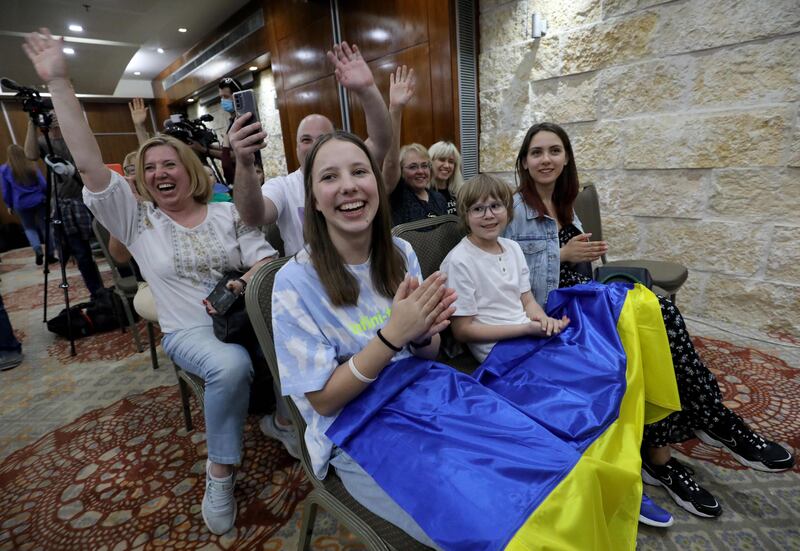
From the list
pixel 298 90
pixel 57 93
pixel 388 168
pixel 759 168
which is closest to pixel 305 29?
pixel 298 90

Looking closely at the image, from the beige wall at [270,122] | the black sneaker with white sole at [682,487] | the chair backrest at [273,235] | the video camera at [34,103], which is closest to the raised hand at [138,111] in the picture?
the video camera at [34,103]

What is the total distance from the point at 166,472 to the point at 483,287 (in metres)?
1.56

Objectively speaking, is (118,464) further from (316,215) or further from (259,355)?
A: (316,215)

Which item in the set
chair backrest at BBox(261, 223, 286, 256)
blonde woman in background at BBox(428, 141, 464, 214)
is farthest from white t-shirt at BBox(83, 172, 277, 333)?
blonde woman in background at BBox(428, 141, 464, 214)

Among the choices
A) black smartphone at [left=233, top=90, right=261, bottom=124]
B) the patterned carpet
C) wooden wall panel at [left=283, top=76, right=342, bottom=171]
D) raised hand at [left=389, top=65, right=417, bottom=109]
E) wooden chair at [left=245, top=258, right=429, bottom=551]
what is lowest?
the patterned carpet

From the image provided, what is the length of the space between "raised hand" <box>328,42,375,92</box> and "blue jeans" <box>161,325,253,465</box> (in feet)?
3.64

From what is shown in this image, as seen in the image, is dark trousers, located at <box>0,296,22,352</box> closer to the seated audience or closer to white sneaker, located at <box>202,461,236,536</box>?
the seated audience

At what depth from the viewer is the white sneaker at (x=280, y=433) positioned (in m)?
1.68

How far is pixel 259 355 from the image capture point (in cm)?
148

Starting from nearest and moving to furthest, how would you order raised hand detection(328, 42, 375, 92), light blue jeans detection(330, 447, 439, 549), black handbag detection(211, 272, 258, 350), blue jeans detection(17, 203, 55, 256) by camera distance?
light blue jeans detection(330, 447, 439, 549) < black handbag detection(211, 272, 258, 350) < raised hand detection(328, 42, 375, 92) < blue jeans detection(17, 203, 55, 256)

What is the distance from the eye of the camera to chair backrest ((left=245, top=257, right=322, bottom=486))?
981 mm

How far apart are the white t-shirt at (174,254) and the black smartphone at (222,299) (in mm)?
156

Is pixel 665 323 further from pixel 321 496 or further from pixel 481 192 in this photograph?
pixel 321 496

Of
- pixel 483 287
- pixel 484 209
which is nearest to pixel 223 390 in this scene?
pixel 483 287
